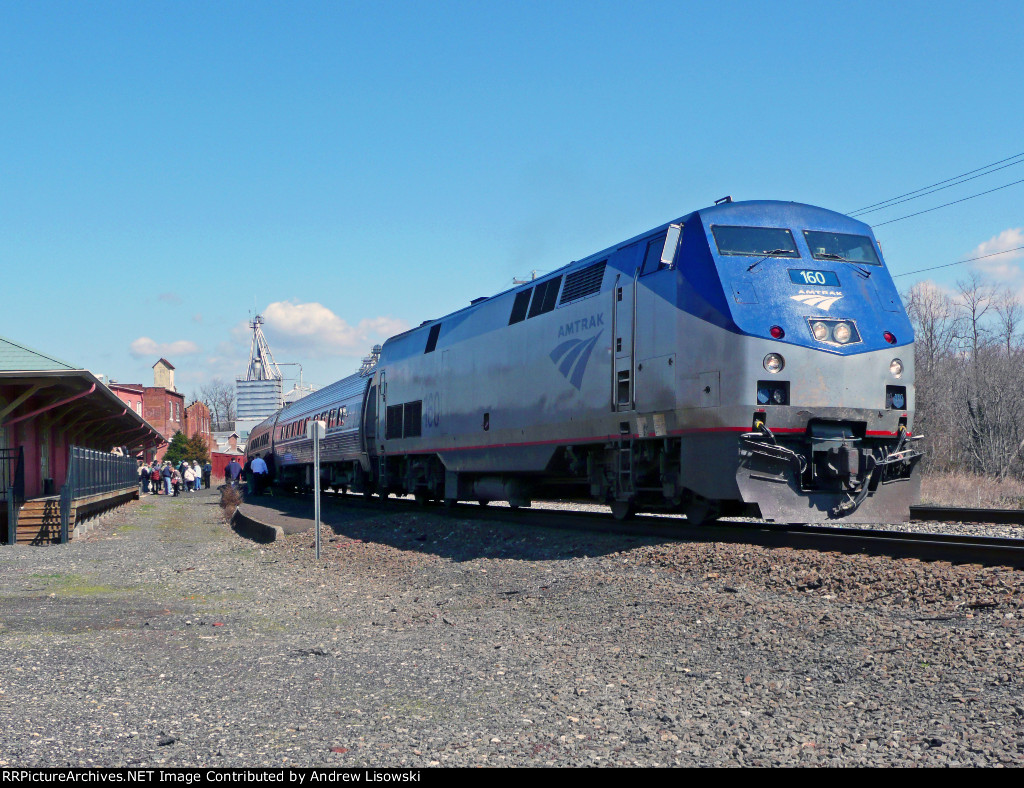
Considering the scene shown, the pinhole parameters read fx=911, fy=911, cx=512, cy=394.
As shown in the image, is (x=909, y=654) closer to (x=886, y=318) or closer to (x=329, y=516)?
(x=886, y=318)

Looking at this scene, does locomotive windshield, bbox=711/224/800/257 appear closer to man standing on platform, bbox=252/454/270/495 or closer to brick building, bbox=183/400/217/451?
man standing on platform, bbox=252/454/270/495

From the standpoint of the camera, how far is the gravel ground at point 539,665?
436 centimetres

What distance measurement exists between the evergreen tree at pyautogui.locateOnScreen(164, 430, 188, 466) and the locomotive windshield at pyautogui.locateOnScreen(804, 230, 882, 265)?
65.4 metres

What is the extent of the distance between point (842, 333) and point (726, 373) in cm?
145

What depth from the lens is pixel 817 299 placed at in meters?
10.3

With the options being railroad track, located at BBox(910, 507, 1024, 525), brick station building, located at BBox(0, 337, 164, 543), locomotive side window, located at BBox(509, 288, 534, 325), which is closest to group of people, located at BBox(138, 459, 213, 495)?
brick station building, located at BBox(0, 337, 164, 543)

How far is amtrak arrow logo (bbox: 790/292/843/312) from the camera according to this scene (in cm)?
1026

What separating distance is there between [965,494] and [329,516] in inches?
660

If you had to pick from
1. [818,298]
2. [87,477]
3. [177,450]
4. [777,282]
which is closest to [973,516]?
[818,298]

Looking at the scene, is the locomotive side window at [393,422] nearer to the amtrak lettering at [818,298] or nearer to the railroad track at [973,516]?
the railroad track at [973,516]

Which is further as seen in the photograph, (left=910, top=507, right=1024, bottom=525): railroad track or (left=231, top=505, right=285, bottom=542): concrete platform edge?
(left=231, top=505, right=285, bottom=542): concrete platform edge

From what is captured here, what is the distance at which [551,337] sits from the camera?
13758 mm

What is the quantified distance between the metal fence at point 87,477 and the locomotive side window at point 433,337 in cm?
742

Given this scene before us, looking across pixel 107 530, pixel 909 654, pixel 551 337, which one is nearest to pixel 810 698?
pixel 909 654
